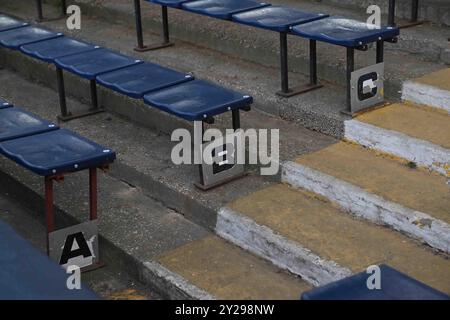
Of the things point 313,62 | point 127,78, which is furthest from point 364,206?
point 127,78

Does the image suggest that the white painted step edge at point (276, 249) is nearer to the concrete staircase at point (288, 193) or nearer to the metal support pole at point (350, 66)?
the concrete staircase at point (288, 193)

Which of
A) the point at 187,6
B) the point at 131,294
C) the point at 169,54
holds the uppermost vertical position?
the point at 187,6

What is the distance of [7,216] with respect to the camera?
5.56 metres

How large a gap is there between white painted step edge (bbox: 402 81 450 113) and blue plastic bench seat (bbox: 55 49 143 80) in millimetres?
1757

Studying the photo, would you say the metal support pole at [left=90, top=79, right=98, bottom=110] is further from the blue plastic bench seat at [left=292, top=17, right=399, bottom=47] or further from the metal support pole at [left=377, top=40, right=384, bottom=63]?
the metal support pole at [left=377, top=40, right=384, bottom=63]

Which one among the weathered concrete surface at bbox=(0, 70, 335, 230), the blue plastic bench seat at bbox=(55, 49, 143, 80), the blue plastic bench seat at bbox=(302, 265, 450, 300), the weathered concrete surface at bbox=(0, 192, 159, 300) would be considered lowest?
the weathered concrete surface at bbox=(0, 192, 159, 300)

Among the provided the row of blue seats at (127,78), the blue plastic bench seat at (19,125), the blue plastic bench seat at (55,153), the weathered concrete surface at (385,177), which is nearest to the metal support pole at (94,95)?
the row of blue seats at (127,78)

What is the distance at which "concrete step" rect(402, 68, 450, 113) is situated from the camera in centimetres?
563

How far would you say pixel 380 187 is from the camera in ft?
16.2

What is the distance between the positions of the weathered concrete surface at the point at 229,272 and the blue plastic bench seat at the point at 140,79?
1.07 m

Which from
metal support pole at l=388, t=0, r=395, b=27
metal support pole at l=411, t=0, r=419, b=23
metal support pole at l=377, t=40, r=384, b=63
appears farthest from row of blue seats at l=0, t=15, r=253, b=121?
metal support pole at l=411, t=0, r=419, b=23
